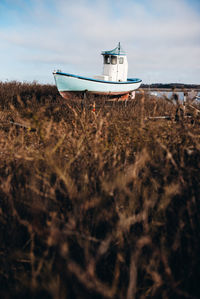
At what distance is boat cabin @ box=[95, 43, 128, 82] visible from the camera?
13.6 m

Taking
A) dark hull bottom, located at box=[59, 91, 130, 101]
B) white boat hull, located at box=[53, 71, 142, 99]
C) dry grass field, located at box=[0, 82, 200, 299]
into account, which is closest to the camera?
dry grass field, located at box=[0, 82, 200, 299]

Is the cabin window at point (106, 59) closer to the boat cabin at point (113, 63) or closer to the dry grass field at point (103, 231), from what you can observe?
the boat cabin at point (113, 63)

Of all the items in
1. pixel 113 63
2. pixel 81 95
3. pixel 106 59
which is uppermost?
pixel 106 59

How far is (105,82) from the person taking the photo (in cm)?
1184

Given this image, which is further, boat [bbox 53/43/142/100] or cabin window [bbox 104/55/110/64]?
cabin window [bbox 104/55/110/64]

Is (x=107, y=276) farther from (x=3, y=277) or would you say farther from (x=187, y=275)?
(x=3, y=277)

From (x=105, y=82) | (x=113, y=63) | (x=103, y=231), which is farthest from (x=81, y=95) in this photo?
(x=103, y=231)

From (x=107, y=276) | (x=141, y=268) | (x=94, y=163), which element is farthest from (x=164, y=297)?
(x=94, y=163)

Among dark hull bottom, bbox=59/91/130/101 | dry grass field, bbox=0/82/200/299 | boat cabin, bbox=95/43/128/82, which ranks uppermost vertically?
boat cabin, bbox=95/43/128/82

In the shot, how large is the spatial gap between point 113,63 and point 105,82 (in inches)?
105

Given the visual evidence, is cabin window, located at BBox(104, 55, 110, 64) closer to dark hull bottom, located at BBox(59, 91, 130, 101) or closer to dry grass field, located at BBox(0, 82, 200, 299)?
dark hull bottom, located at BBox(59, 91, 130, 101)

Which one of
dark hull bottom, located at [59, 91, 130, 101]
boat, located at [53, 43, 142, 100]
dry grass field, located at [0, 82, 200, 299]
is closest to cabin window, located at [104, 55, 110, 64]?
boat, located at [53, 43, 142, 100]

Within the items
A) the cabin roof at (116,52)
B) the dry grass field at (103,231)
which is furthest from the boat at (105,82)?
the dry grass field at (103,231)

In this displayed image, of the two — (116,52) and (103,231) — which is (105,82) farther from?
(103,231)
